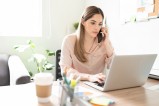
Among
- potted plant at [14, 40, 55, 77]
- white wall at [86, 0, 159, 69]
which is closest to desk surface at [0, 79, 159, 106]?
white wall at [86, 0, 159, 69]

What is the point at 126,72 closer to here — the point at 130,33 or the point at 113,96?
the point at 113,96

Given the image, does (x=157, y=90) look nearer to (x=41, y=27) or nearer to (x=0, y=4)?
(x=41, y=27)

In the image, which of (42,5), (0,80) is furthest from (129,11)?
(0,80)

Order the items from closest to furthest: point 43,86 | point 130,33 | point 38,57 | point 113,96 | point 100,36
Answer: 1. point 43,86
2. point 113,96
3. point 100,36
4. point 130,33
5. point 38,57

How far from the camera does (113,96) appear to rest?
36.7 inches

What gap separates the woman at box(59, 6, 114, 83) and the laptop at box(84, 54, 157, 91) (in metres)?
0.42

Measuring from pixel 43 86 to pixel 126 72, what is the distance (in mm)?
443

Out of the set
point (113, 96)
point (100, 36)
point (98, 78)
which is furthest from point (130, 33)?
point (113, 96)

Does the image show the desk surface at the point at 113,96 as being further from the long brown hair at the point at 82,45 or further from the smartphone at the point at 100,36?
the smartphone at the point at 100,36

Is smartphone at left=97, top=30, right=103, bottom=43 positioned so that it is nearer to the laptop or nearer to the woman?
the woman

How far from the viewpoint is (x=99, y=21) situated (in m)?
1.55

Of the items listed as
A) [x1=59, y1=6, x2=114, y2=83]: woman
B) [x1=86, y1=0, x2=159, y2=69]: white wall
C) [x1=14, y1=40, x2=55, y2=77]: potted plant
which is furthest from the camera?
[x1=14, y1=40, x2=55, y2=77]: potted plant

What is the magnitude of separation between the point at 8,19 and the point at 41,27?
18.3 inches

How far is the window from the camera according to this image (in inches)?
103
